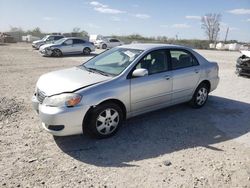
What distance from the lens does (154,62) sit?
517 centimetres

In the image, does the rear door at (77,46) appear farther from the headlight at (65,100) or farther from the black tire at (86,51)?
the headlight at (65,100)

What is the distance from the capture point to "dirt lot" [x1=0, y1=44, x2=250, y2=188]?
3.35 meters

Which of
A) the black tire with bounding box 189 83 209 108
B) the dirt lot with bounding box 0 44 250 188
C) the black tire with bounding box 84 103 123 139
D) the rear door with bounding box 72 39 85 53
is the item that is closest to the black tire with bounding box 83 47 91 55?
the rear door with bounding box 72 39 85 53

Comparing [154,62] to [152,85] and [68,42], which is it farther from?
[68,42]

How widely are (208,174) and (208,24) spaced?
70614 mm

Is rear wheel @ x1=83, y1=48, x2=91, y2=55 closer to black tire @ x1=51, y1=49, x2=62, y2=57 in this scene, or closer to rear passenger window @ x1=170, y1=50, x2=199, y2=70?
black tire @ x1=51, y1=49, x2=62, y2=57

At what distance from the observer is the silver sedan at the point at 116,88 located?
4012 mm

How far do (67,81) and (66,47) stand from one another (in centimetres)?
1666

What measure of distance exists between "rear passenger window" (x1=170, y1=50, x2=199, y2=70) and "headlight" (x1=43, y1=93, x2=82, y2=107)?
2.35 m

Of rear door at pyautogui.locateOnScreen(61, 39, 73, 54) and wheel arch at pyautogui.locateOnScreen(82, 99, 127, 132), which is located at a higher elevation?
rear door at pyautogui.locateOnScreen(61, 39, 73, 54)

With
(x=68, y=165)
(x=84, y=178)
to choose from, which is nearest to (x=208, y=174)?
(x=84, y=178)

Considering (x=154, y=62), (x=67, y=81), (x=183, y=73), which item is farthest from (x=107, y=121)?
(x=183, y=73)

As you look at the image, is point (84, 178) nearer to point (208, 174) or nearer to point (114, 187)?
point (114, 187)

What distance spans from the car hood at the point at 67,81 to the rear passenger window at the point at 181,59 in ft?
5.72
